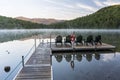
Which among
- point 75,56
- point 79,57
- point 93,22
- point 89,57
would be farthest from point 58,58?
point 93,22

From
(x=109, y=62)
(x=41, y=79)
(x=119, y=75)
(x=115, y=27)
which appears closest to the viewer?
(x=41, y=79)

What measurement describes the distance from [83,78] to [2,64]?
10.1 metres

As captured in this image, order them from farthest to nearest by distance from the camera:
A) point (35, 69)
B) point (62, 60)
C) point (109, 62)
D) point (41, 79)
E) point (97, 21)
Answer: point (97, 21)
point (62, 60)
point (109, 62)
point (35, 69)
point (41, 79)

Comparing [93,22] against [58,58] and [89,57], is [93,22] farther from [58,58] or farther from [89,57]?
[58,58]

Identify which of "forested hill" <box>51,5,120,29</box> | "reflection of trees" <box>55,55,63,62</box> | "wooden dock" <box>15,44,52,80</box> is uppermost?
"forested hill" <box>51,5,120,29</box>

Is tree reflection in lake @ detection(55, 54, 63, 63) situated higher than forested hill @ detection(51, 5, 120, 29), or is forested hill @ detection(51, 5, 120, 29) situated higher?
forested hill @ detection(51, 5, 120, 29)

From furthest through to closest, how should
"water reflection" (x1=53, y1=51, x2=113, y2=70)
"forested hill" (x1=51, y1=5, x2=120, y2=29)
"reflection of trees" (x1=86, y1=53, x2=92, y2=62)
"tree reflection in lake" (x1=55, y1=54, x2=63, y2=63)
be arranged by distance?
"forested hill" (x1=51, y1=5, x2=120, y2=29) → "reflection of trees" (x1=86, y1=53, x2=92, y2=62) → "tree reflection in lake" (x1=55, y1=54, x2=63, y2=63) → "water reflection" (x1=53, y1=51, x2=113, y2=70)

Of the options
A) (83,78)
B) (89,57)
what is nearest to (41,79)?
(83,78)

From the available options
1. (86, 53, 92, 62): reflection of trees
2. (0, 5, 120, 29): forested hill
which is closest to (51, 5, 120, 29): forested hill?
(0, 5, 120, 29): forested hill

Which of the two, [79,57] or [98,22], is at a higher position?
[98,22]

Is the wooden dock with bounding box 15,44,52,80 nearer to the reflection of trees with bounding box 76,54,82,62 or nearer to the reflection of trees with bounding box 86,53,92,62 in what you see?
the reflection of trees with bounding box 76,54,82,62

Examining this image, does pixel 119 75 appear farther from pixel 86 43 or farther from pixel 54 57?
pixel 86 43

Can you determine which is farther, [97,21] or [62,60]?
[97,21]

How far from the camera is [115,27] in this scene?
153 metres
